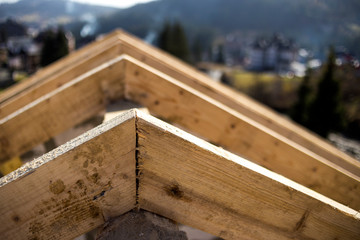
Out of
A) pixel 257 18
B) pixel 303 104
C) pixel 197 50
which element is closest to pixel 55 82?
pixel 303 104

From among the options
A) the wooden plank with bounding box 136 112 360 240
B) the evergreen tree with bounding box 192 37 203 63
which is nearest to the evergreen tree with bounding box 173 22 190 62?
the evergreen tree with bounding box 192 37 203 63

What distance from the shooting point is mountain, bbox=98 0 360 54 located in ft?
267

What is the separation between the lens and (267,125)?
1920mm

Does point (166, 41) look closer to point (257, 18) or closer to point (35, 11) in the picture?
point (35, 11)

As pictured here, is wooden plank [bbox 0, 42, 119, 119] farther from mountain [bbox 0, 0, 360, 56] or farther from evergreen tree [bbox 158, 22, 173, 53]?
mountain [bbox 0, 0, 360, 56]

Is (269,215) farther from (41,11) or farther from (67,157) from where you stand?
(41,11)

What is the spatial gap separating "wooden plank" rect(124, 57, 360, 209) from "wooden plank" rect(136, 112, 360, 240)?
0.56 metres

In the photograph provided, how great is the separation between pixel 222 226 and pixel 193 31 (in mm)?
115154

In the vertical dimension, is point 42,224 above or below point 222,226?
above

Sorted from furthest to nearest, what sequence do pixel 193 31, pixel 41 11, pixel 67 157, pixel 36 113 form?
1. pixel 193 31
2. pixel 41 11
3. pixel 36 113
4. pixel 67 157

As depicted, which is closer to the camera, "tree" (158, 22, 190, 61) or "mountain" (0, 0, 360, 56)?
"tree" (158, 22, 190, 61)

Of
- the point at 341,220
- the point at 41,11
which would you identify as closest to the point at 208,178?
the point at 341,220

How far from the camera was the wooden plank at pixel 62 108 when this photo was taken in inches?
54.9

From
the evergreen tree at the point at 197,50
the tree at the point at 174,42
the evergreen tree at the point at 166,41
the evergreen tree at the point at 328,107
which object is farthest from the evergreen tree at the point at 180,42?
the evergreen tree at the point at 328,107
